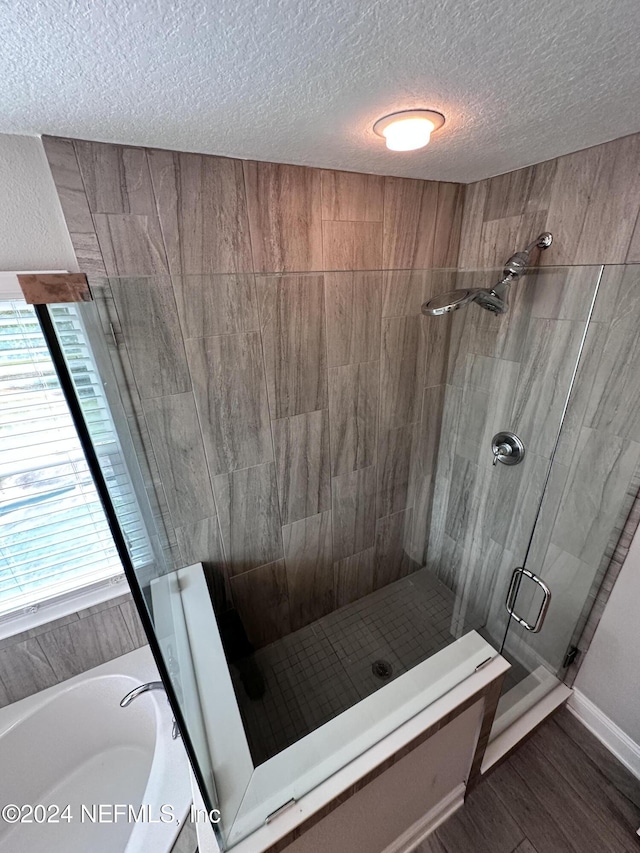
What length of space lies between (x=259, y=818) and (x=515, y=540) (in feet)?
4.55

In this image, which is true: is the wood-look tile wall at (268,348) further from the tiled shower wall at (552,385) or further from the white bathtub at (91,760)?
the white bathtub at (91,760)

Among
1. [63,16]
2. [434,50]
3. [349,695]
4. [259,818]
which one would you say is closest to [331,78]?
[434,50]

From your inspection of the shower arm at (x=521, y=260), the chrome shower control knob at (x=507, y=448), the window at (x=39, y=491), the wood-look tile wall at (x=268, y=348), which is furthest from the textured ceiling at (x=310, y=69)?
the chrome shower control knob at (x=507, y=448)

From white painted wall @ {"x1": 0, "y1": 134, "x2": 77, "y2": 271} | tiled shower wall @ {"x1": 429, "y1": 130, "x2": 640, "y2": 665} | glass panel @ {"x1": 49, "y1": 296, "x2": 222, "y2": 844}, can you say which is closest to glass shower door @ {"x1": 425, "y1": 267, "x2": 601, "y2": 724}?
tiled shower wall @ {"x1": 429, "y1": 130, "x2": 640, "y2": 665}

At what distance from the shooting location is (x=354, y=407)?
1613 mm

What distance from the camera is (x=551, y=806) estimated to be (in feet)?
4.46

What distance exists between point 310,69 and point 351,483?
1.46m

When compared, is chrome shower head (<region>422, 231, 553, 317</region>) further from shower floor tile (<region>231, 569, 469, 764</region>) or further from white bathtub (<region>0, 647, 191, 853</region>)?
white bathtub (<region>0, 647, 191, 853</region>)

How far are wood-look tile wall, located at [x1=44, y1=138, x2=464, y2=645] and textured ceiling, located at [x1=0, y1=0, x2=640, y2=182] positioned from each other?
0.17 metres

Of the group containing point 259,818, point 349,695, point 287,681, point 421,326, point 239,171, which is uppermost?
point 239,171

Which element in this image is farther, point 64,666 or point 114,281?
point 64,666

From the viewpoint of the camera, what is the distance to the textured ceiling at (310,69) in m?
0.52

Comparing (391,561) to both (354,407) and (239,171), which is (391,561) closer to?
(354,407)

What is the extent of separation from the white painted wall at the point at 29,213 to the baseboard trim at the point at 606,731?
2596 mm
